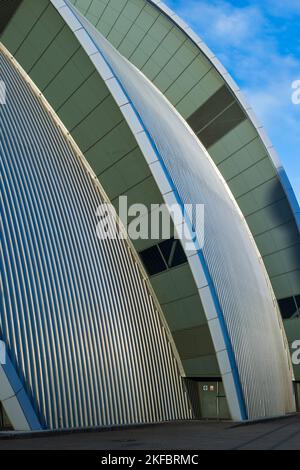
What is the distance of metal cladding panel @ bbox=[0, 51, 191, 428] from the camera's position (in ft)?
52.7

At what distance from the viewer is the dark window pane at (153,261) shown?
22.0 m

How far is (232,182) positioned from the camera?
3381 cm

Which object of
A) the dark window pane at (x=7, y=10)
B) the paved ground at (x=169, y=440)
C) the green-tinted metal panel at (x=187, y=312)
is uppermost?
the dark window pane at (x=7, y=10)

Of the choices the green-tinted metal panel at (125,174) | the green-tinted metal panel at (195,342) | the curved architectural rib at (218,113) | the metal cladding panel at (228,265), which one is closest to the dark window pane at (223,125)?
the curved architectural rib at (218,113)

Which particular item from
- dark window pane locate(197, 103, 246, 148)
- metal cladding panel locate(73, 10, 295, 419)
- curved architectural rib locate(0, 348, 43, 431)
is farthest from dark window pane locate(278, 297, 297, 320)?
curved architectural rib locate(0, 348, 43, 431)

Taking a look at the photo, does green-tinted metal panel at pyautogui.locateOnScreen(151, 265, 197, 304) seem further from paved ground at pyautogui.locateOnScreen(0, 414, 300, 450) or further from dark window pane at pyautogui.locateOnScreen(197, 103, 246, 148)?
dark window pane at pyautogui.locateOnScreen(197, 103, 246, 148)

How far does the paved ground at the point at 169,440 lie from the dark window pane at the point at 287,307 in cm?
1634

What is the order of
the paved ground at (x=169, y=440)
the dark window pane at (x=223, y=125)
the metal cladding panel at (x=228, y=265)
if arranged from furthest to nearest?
the dark window pane at (x=223, y=125) → the metal cladding panel at (x=228, y=265) → the paved ground at (x=169, y=440)

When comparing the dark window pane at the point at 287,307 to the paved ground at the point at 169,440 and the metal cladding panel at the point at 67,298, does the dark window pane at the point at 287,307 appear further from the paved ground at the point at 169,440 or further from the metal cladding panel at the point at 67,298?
the paved ground at the point at 169,440

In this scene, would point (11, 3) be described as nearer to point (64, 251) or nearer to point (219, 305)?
point (64, 251)

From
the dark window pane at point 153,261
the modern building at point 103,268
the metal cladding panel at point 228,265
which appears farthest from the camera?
the dark window pane at point 153,261

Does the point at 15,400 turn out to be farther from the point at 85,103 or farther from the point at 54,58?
the point at 54,58
